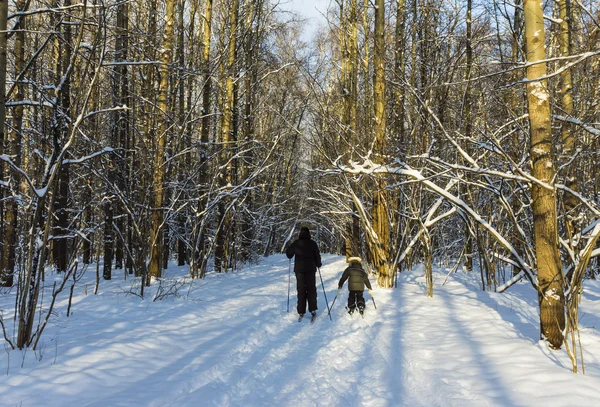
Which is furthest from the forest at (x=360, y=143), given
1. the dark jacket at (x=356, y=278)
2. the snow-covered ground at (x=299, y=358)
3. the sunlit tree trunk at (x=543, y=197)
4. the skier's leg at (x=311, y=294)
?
the skier's leg at (x=311, y=294)

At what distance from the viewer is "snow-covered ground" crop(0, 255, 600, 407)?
10.8ft

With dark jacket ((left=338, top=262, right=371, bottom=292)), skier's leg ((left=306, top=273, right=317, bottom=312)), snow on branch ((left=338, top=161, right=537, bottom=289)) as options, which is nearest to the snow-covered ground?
skier's leg ((left=306, top=273, right=317, bottom=312))

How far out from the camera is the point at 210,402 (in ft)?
10.8

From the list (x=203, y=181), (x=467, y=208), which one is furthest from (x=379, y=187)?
(x=203, y=181)

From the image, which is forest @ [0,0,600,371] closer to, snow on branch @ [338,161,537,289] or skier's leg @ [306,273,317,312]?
snow on branch @ [338,161,537,289]

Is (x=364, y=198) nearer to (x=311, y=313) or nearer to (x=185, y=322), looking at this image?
(x=311, y=313)

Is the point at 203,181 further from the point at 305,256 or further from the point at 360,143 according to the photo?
the point at 305,256

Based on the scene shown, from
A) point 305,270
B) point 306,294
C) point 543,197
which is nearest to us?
point 543,197

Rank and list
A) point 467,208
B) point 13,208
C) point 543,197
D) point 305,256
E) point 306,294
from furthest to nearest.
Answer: point 13,208 → point 305,256 → point 306,294 → point 467,208 → point 543,197

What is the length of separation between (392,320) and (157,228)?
588cm

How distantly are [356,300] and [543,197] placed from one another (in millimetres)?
3754

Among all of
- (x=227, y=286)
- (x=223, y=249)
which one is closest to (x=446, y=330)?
(x=227, y=286)

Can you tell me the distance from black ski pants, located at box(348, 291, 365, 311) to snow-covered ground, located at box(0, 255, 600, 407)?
235 millimetres

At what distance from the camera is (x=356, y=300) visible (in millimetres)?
6895
